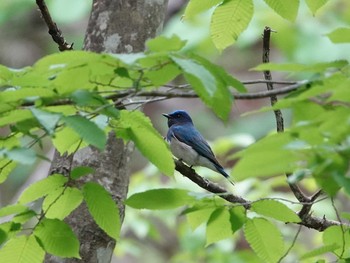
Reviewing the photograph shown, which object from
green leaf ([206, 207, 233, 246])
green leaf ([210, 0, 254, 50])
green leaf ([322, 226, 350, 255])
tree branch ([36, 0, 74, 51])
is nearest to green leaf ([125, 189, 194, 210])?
green leaf ([206, 207, 233, 246])

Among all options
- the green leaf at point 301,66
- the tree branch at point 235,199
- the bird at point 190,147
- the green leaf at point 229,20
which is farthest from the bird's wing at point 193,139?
the green leaf at point 301,66

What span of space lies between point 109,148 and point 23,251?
29.7 inches

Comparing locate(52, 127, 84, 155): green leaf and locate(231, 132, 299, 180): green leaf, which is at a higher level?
locate(52, 127, 84, 155): green leaf

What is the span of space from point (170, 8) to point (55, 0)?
5.44 ft

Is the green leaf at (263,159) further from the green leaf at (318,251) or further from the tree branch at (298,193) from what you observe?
the tree branch at (298,193)

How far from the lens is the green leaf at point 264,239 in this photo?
85.5 inches

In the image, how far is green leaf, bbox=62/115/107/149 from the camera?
1668 millimetres

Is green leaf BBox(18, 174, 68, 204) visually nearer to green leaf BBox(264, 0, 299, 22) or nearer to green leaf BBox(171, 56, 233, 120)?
green leaf BBox(171, 56, 233, 120)

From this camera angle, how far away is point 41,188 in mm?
2088

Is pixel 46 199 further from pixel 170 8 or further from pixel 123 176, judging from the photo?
pixel 170 8

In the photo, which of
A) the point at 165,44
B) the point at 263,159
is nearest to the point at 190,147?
the point at 165,44

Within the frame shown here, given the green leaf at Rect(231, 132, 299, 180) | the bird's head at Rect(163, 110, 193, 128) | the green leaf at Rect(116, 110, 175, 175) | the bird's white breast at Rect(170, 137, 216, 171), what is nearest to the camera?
the green leaf at Rect(231, 132, 299, 180)

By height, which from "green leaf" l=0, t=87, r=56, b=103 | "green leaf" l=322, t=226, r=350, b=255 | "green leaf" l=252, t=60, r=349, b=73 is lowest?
"green leaf" l=322, t=226, r=350, b=255

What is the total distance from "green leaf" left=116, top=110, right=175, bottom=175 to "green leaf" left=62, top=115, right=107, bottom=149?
11.3 inches
